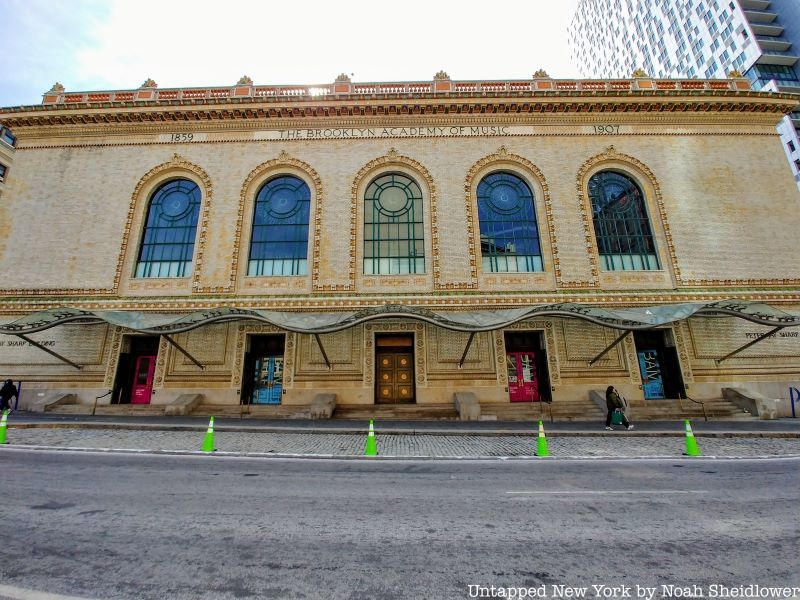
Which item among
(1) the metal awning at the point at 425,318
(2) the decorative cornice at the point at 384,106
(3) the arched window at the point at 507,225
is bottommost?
(1) the metal awning at the point at 425,318

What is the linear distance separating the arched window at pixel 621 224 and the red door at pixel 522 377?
245 inches

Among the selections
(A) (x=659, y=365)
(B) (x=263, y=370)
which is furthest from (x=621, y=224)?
(B) (x=263, y=370)

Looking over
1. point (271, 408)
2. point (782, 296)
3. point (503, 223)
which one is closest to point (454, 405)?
point (271, 408)

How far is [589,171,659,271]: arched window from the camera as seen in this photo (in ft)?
58.6

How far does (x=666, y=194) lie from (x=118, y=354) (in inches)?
1136

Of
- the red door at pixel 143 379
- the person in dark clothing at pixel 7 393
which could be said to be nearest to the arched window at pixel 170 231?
the red door at pixel 143 379

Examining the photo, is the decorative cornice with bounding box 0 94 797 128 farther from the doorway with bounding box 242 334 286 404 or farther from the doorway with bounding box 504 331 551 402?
the doorway with bounding box 504 331 551 402

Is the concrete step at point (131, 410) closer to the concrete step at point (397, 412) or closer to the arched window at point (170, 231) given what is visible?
the arched window at point (170, 231)

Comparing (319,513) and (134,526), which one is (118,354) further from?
(319,513)

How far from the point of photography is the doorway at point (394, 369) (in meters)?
16.5

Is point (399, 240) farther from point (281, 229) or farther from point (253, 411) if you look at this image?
point (253, 411)

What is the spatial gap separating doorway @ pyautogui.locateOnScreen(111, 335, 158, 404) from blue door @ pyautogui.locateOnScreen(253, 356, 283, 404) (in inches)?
193

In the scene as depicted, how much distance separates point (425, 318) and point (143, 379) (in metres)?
14.4

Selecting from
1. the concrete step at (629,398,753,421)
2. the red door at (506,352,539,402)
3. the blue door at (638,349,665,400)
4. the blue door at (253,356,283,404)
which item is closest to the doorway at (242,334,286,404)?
the blue door at (253,356,283,404)
